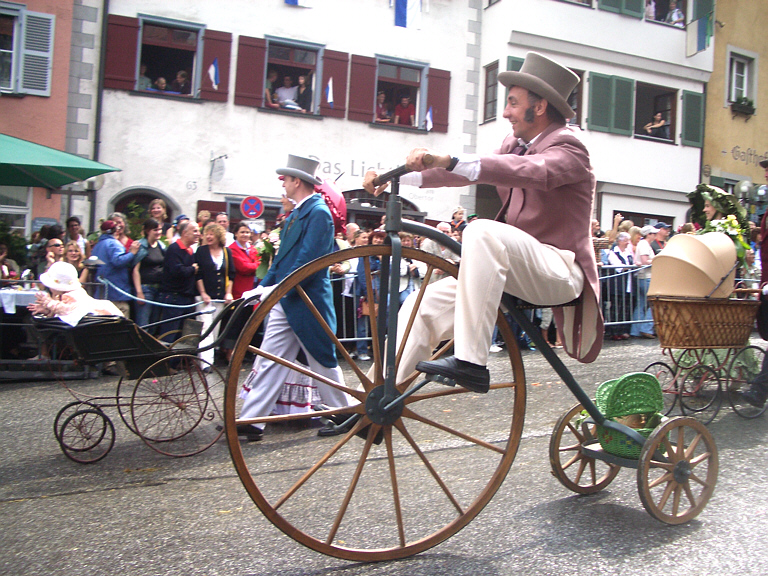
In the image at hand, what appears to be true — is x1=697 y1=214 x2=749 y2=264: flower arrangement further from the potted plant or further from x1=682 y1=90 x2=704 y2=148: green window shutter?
the potted plant

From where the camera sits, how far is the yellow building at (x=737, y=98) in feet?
71.8

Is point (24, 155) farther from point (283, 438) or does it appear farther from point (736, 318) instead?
point (736, 318)

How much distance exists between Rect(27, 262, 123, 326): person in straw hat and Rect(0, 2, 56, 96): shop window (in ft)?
35.7

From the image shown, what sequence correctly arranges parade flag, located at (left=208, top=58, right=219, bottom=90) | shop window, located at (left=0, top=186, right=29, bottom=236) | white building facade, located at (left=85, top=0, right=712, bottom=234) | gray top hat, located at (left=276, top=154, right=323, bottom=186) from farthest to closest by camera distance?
parade flag, located at (left=208, top=58, right=219, bottom=90)
white building facade, located at (left=85, top=0, right=712, bottom=234)
shop window, located at (left=0, top=186, right=29, bottom=236)
gray top hat, located at (left=276, top=154, right=323, bottom=186)

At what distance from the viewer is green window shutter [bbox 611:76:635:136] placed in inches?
784

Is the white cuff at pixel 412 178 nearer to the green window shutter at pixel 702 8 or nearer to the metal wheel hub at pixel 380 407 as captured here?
the metal wheel hub at pixel 380 407

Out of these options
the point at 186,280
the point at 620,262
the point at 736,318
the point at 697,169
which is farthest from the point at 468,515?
the point at 697,169

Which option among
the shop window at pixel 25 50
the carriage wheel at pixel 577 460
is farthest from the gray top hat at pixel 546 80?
Result: the shop window at pixel 25 50

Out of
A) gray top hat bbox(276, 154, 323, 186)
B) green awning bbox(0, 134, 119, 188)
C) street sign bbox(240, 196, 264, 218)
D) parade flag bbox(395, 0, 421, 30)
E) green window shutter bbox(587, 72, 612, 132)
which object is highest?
parade flag bbox(395, 0, 421, 30)

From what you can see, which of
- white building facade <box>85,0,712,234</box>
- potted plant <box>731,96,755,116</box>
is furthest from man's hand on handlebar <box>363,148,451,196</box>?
potted plant <box>731,96,755,116</box>

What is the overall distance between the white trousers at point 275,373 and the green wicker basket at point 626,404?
2.09m

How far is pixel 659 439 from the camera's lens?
3.58m

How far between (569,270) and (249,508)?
2063 mm

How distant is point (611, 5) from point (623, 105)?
2630 millimetres
